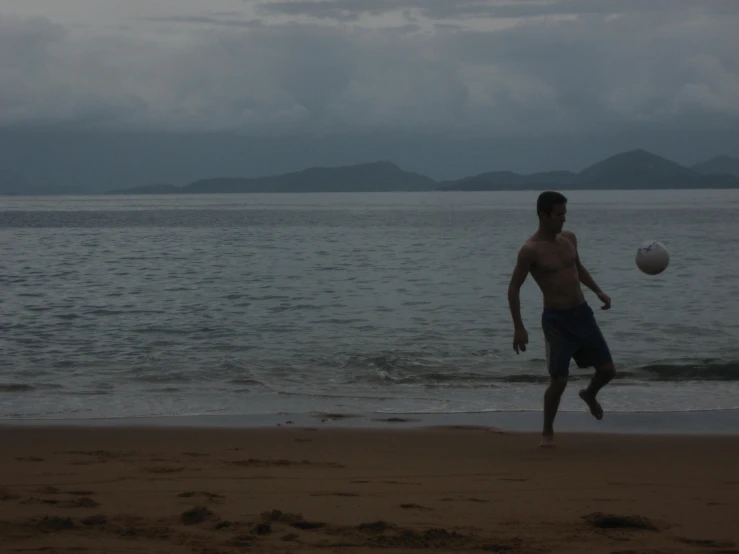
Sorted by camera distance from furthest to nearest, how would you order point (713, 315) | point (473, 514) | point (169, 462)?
1. point (713, 315)
2. point (169, 462)
3. point (473, 514)

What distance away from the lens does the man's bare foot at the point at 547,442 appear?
762 centimetres

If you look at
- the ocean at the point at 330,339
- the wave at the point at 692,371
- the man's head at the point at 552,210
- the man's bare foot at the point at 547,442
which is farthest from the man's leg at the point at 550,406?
the wave at the point at 692,371

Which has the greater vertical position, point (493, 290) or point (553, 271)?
point (553, 271)

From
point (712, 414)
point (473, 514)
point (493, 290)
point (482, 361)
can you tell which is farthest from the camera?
point (493, 290)

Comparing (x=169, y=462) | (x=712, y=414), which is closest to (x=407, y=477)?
(x=169, y=462)

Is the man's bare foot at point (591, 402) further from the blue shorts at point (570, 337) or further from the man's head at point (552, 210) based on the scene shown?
the man's head at point (552, 210)

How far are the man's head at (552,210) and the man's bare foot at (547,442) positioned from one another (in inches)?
64.1

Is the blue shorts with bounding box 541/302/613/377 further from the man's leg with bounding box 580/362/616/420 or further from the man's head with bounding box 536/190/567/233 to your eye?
the man's head with bounding box 536/190/567/233

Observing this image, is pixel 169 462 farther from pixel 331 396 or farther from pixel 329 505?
pixel 331 396

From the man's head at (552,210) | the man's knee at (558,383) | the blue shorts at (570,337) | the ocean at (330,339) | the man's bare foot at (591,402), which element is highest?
the man's head at (552,210)

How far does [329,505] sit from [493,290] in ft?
55.3

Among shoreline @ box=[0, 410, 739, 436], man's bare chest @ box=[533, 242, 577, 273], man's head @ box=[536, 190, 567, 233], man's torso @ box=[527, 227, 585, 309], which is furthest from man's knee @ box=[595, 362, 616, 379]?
man's head @ box=[536, 190, 567, 233]

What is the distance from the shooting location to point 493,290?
73.1ft

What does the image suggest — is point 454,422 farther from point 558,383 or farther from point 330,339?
point 330,339
